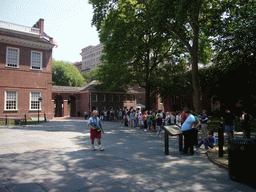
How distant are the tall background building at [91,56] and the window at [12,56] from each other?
70961mm

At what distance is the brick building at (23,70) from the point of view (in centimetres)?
2427

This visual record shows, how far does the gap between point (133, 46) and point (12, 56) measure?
1514 cm

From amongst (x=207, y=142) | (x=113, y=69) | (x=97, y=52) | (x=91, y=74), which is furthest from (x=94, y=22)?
(x=97, y=52)

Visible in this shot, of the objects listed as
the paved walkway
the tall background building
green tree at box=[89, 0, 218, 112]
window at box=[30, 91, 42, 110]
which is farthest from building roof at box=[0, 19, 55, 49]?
the tall background building

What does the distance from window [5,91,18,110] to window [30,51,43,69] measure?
13.9 feet

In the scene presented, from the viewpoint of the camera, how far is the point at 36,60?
2673 centimetres

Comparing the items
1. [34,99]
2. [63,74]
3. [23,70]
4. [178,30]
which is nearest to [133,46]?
[178,30]

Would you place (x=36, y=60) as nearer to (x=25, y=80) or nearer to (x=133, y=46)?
(x=25, y=80)

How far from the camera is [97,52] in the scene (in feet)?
326

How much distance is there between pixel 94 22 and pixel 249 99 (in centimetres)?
1499

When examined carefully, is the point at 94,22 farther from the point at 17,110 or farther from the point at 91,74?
the point at 91,74

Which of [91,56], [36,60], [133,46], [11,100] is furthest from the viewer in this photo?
[91,56]

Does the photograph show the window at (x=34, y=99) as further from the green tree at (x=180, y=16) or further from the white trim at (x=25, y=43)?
the green tree at (x=180, y=16)

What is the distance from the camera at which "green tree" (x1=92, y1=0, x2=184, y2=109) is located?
60.4 feet
